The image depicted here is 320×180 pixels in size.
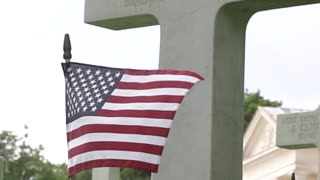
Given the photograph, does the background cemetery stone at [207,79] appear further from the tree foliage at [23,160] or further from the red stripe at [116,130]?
the tree foliage at [23,160]

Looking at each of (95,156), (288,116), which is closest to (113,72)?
(95,156)

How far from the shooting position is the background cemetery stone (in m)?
8.72

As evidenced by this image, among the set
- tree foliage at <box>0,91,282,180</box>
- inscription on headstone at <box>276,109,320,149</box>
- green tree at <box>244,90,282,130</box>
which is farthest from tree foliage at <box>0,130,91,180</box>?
inscription on headstone at <box>276,109,320,149</box>

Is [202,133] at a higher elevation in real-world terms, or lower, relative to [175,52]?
lower

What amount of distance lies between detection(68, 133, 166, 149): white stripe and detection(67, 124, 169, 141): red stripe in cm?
2

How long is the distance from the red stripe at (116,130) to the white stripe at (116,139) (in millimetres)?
22

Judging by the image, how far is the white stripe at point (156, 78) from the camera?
8227 millimetres

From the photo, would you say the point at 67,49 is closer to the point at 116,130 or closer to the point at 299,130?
the point at 116,130

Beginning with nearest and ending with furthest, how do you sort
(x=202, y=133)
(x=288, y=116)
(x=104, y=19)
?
(x=202, y=133) < (x=104, y=19) < (x=288, y=116)

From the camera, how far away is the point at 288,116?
51.5ft

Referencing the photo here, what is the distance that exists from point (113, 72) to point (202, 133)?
82 cm

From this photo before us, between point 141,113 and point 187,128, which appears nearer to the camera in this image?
point 141,113

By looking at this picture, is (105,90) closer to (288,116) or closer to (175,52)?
(175,52)

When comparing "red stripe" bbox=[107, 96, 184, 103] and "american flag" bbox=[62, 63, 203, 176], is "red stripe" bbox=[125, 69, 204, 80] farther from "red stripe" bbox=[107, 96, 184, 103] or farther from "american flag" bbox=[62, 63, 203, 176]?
"red stripe" bbox=[107, 96, 184, 103]
